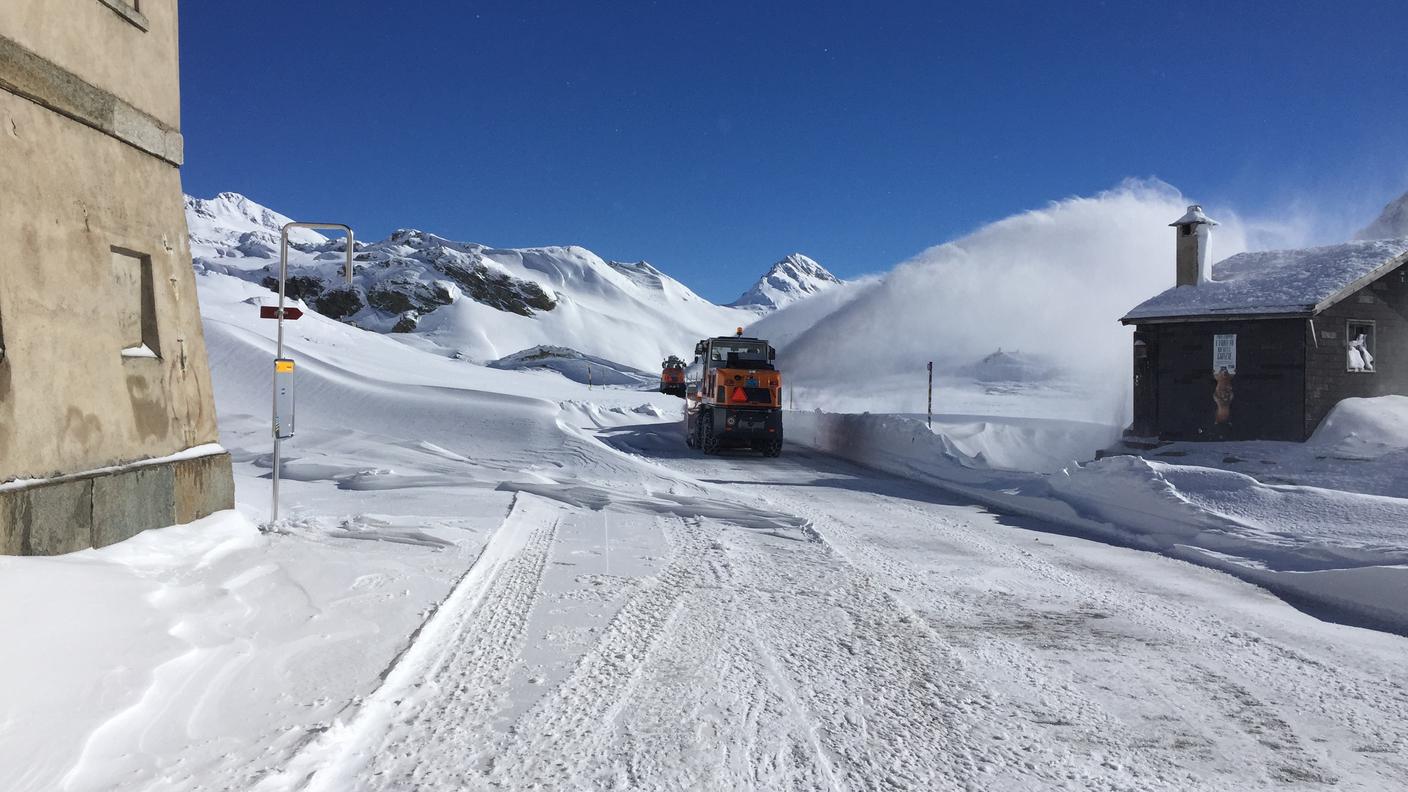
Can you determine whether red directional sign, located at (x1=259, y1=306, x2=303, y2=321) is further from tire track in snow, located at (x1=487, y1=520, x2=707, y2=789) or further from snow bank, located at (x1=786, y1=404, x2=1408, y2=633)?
snow bank, located at (x1=786, y1=404, x2=1408, y2=633)

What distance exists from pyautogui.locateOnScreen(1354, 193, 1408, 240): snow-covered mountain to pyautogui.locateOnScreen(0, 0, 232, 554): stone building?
165246 millimetres

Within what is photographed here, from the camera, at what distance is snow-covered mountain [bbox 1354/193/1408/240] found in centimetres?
13388

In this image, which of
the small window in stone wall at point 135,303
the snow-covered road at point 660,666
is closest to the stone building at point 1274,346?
the snow-covered road at point 660,666

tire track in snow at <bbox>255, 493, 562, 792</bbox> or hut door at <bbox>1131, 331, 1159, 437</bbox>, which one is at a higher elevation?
hut door at <bbox>1131, 331, 1159, 437</bbox>

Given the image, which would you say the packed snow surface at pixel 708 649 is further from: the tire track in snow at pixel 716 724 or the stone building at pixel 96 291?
the stone building at pixel 96 291

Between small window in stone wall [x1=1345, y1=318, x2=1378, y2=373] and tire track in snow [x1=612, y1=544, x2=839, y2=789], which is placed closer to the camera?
tire track in snow [x1=612, y1=544, x2=839, y2=789]

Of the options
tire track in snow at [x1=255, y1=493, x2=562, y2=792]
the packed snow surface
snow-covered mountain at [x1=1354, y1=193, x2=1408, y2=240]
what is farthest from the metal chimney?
snow-covered mountain at [x1=1354, y1=193, x2=1408, y2=240]

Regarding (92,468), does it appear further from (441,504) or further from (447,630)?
(441,504)

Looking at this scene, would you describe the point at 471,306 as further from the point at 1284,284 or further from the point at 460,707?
the point at 460,707

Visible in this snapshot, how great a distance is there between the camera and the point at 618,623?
530cm

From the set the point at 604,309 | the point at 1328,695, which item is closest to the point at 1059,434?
the point at 1328,695

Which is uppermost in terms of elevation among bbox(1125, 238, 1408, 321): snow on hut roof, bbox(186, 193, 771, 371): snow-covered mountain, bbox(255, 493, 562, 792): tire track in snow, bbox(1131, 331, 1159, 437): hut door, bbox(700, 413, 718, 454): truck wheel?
bbox(186, 193, 771, 371): snow-covered mountain

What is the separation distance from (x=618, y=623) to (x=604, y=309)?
18665 centimetres

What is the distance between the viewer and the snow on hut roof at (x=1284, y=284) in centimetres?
1708
